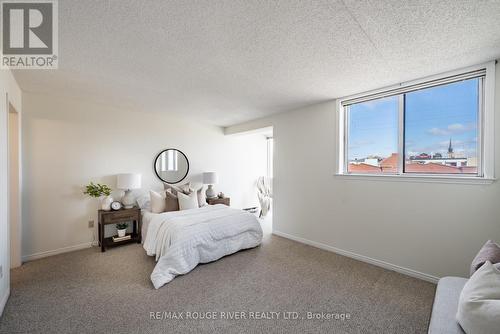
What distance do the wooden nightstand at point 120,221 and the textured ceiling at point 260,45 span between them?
6.18ft

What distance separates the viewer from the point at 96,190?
3377 millimetres

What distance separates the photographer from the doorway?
2732 mm

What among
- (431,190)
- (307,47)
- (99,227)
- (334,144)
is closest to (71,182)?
(99,227)

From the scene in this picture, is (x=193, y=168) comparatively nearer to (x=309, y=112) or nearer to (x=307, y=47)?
(x=309, y=112)

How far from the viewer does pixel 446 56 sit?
2.02 meters

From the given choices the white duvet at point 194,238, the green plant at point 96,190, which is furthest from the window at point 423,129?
the green plant at point 96,190

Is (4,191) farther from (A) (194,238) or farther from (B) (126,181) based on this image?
(A) (194,238)

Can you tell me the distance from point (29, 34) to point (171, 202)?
2.65 meters

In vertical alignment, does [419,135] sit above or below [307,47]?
below

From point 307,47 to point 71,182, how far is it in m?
3.92

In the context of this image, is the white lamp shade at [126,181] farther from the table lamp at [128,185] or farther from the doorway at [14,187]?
the doorway at [14,187]

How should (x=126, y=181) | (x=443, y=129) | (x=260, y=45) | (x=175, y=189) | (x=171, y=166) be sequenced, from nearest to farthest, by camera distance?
(x=260, y=45) → (x=443, y=129) → (x=126, y=181) → (x=175, y=189) → (x=171, y=166)

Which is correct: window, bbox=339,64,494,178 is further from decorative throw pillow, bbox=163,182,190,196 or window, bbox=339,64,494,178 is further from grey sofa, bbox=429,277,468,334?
decorative throw pillow, bbox=163,182,190,196

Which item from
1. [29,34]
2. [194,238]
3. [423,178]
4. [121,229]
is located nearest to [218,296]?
[194,238]
